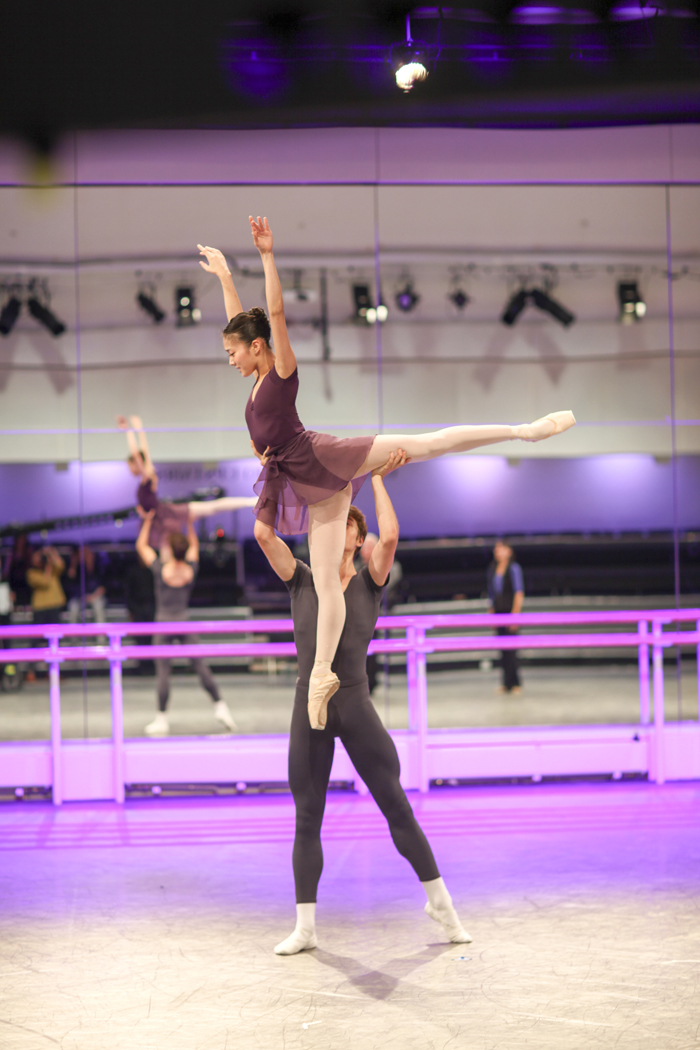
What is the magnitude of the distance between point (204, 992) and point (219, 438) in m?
5.78

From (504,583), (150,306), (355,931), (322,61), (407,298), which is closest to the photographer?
(355,931)

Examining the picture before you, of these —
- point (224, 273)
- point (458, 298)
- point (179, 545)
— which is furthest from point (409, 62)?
point (179, 545)

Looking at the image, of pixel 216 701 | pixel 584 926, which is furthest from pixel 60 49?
pixel 584 926

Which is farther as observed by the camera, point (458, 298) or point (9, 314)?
point (458, 298)

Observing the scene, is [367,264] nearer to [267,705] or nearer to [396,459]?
[267,705]

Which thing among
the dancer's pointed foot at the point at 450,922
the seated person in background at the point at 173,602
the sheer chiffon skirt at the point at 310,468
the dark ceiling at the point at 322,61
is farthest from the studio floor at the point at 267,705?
the dark ceiling at the point at 322,61

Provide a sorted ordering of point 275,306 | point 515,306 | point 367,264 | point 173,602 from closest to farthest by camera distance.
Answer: point 275,306 < point 173,602 < point 367,264 < point 515,306

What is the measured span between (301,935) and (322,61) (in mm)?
5607

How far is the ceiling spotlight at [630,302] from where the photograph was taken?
884 centimetres

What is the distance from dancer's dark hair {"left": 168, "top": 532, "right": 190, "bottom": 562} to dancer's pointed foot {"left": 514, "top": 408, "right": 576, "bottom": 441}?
14.7ft

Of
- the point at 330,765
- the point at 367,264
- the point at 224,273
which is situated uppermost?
the point at 367,264

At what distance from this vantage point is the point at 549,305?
29.3ft

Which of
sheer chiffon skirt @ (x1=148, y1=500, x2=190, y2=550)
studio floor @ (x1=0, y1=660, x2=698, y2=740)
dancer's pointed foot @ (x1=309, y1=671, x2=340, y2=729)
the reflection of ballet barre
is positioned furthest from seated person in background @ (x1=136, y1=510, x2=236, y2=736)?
dancer's pointed foot @ (x1=309, y1=671, x2=340, y2=729)

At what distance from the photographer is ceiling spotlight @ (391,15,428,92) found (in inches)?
225
